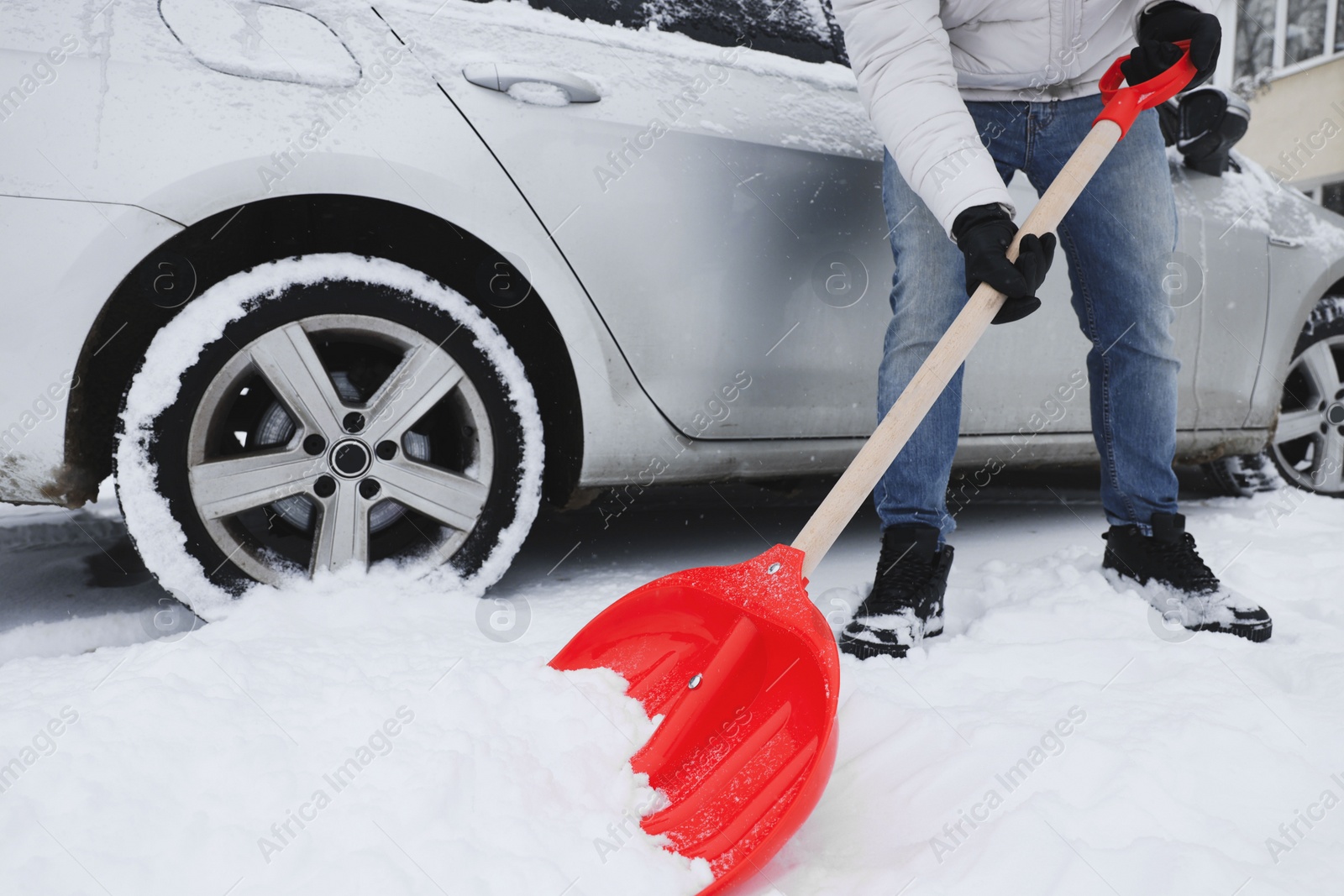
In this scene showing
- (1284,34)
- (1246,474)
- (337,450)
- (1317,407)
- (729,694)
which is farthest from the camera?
(1284,34)

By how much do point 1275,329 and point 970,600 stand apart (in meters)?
1.62

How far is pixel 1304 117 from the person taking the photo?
1154 centimetres

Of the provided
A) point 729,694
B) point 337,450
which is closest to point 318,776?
point 729,694

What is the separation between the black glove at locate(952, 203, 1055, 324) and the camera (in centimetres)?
133

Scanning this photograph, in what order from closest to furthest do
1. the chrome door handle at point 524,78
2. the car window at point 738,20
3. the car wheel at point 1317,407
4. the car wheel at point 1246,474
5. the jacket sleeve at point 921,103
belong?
1. the jacket sleeve at point 921,103
2. the chrome door handle at point 524,78
3. the car window at point 738,20
4. the car wheel at point 1317,407
5. the car wheel at point 1246,474

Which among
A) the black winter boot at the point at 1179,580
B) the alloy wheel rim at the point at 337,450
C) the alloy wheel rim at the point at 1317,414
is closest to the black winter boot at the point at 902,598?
the black winter boot at the point at 1179,580

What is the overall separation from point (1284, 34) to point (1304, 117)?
1.27 m

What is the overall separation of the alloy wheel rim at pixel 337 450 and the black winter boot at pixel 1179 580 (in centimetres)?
136

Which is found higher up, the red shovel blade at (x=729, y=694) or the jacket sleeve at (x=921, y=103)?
the jacket sleeve at (x=921, y=103)

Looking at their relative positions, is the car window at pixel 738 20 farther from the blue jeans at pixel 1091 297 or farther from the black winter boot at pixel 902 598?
the black winter boot at pixel 902 598

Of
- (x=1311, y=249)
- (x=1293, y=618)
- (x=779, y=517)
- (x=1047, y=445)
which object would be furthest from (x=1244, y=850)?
(x=1311, y=249)

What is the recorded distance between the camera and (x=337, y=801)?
98 cm

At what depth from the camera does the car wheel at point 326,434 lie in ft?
4.73

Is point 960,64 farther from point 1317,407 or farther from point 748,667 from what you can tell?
point 1317,407
